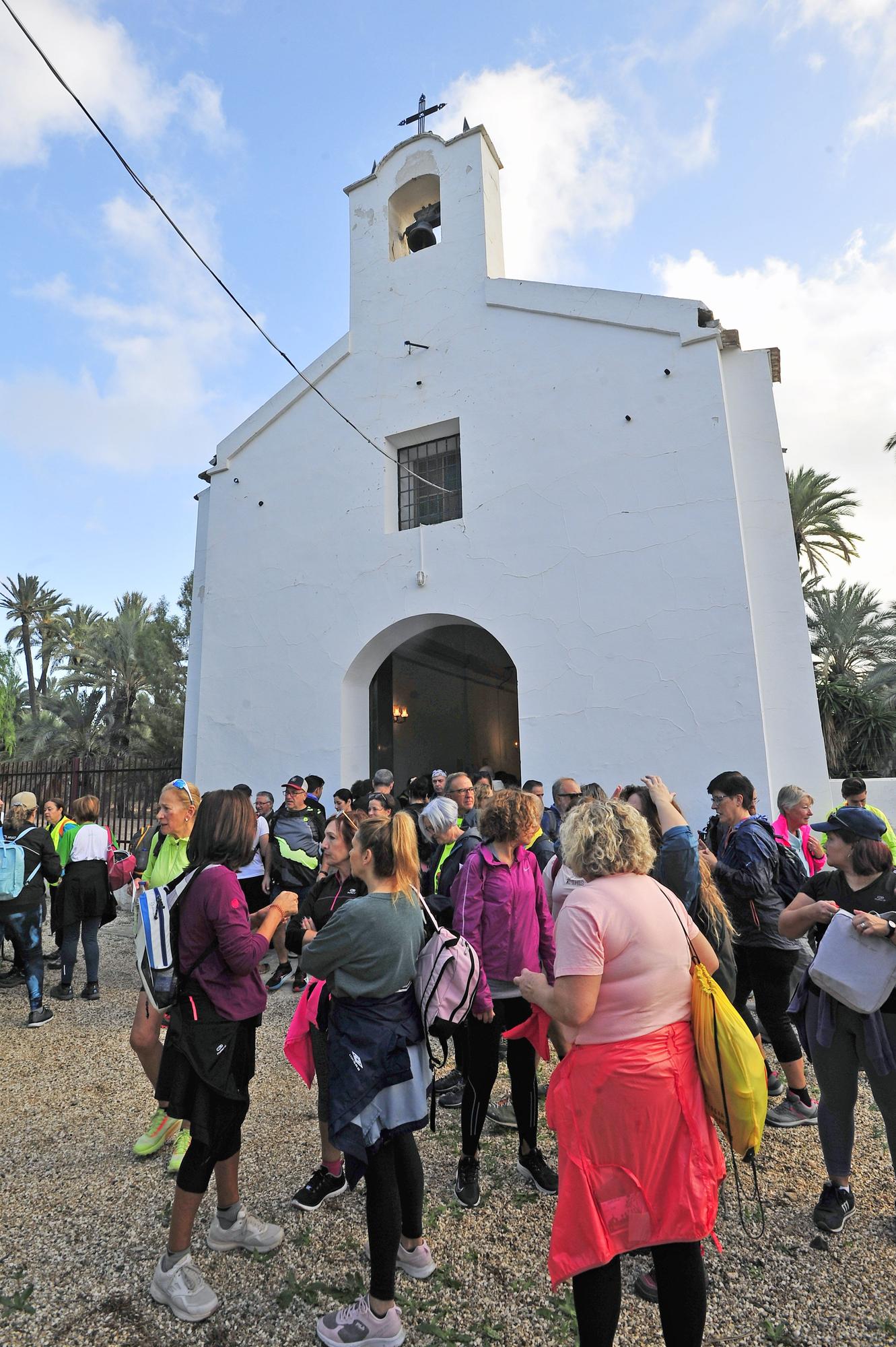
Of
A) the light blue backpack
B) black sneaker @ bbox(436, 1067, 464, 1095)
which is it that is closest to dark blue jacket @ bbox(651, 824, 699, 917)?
black sneaker @ bbox(436, 1067, 464, 1095)

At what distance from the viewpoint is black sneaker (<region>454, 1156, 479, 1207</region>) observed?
3.18 meters

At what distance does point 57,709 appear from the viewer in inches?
1259

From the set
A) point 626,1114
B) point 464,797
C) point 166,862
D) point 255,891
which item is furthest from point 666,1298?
point 255,891

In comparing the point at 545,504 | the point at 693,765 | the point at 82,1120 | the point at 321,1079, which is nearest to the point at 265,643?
the point at 545,504

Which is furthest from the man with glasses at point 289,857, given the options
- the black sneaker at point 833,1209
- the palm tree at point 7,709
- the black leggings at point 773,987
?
the palm tree at point 7,709

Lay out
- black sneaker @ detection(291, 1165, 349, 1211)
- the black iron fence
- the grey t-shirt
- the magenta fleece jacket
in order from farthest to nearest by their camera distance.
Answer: the black iron fence
the magenta fleece jacket
black sneaker @ detection(291, 1165, 349, 1211)
the grey t-shirt

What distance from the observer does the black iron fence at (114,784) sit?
1324 cm

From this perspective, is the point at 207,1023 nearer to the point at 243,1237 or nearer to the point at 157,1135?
the point at 243,1237

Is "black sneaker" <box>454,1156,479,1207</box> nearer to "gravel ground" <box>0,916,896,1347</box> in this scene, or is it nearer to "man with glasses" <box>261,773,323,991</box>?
"gravel ground" <box>0,916,896,1347</box>

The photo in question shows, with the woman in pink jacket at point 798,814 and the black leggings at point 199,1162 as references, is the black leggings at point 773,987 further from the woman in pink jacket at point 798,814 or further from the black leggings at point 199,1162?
the black leggings at point 199,1162

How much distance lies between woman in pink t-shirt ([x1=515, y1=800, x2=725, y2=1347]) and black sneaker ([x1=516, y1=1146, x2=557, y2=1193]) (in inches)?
54.3

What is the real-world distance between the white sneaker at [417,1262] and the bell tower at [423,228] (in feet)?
36.9

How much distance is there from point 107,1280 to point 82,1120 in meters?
1.63

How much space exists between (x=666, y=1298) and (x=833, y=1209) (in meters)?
1.49
